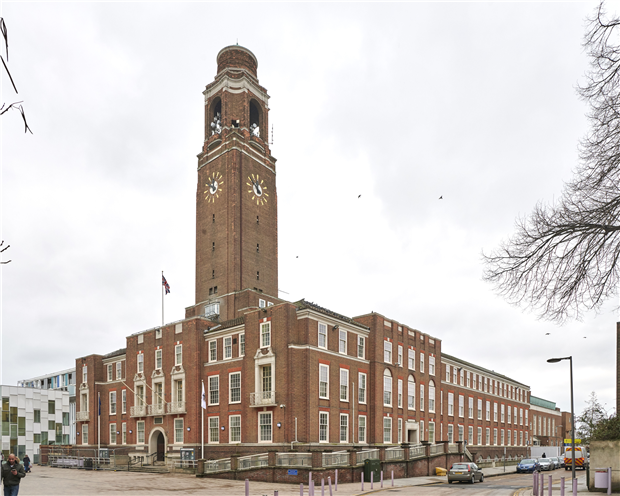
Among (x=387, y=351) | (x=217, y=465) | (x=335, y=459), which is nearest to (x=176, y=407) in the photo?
(x=217, y=465)

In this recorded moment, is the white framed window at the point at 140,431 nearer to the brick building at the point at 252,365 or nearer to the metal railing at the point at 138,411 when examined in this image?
the brick building at the point at 252,365

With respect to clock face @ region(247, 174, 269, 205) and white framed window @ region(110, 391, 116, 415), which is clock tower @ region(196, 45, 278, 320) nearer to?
clock face @ region(247, 174, 269, 205)

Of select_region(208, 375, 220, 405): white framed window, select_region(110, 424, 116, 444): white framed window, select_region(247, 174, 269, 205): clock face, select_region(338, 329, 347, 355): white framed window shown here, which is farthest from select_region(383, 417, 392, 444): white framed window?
select_region(247, 174, 269, 205): clock face

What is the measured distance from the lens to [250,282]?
6600cm

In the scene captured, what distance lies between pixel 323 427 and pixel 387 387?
1027cm

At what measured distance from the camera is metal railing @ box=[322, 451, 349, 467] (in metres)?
35.3

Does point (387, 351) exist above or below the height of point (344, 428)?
above

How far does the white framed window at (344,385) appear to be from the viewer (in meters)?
47.5

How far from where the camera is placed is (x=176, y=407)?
5197 centimetres

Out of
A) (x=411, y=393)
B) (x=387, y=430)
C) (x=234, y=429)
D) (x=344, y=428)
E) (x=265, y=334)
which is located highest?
(x=265, y=334)

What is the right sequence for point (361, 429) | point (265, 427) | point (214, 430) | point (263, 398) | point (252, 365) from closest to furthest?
point (265, 427) → point (263, 398) → point (252, 365) → point (361, 429) → point (214, 430)

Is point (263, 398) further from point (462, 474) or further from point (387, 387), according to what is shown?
point (462, 474)

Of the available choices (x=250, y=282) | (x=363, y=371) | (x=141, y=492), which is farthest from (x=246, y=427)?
(x=250, y=282)

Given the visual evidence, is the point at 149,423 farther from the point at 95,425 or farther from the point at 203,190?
the point at 203,190
